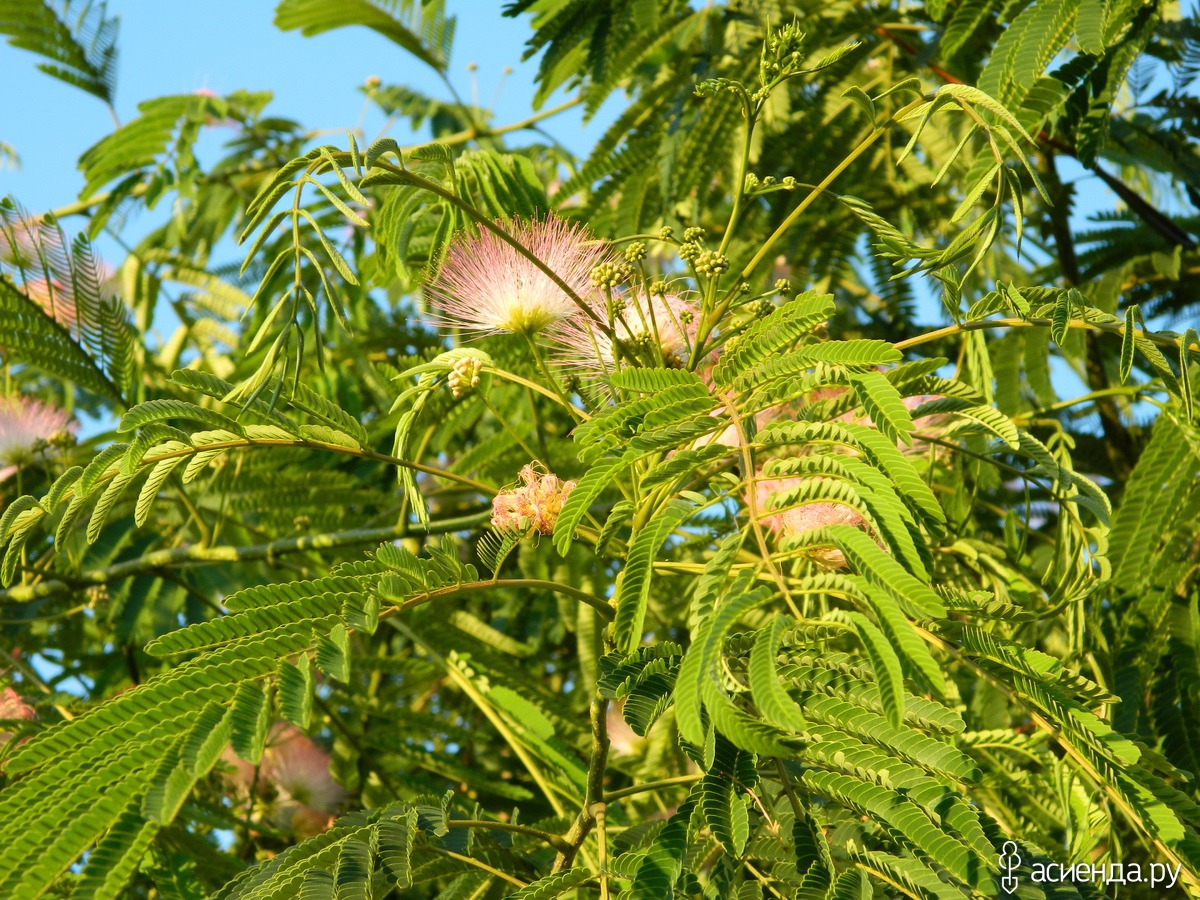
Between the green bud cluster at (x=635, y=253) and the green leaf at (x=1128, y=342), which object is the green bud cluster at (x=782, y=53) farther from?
the green leaf at (x=1128, y=342)

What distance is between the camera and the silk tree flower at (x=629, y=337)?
69.2 inches

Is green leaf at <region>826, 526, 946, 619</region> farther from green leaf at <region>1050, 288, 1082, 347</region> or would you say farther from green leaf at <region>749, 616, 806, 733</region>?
green leaf at <region>1050, 288, 1082, 347</region>

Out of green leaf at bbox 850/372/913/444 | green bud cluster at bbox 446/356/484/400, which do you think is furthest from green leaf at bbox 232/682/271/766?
green leaf at bbox 850/372/913/444

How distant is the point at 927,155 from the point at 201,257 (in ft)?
8.44

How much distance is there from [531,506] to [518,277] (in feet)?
1.40

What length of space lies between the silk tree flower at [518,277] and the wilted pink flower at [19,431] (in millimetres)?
1594

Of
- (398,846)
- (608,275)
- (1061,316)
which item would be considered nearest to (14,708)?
(398,846)

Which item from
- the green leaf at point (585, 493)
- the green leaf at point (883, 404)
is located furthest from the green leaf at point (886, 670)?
the green leaf at point (585, 493)

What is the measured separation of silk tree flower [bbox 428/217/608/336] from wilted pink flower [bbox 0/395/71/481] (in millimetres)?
1594

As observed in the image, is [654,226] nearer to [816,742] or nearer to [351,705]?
[351,705]

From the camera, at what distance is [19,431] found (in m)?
3.01

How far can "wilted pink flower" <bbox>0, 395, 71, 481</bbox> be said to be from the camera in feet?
9.84

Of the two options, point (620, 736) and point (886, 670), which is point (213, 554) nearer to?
point (620, 736)

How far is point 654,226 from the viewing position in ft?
10.2
